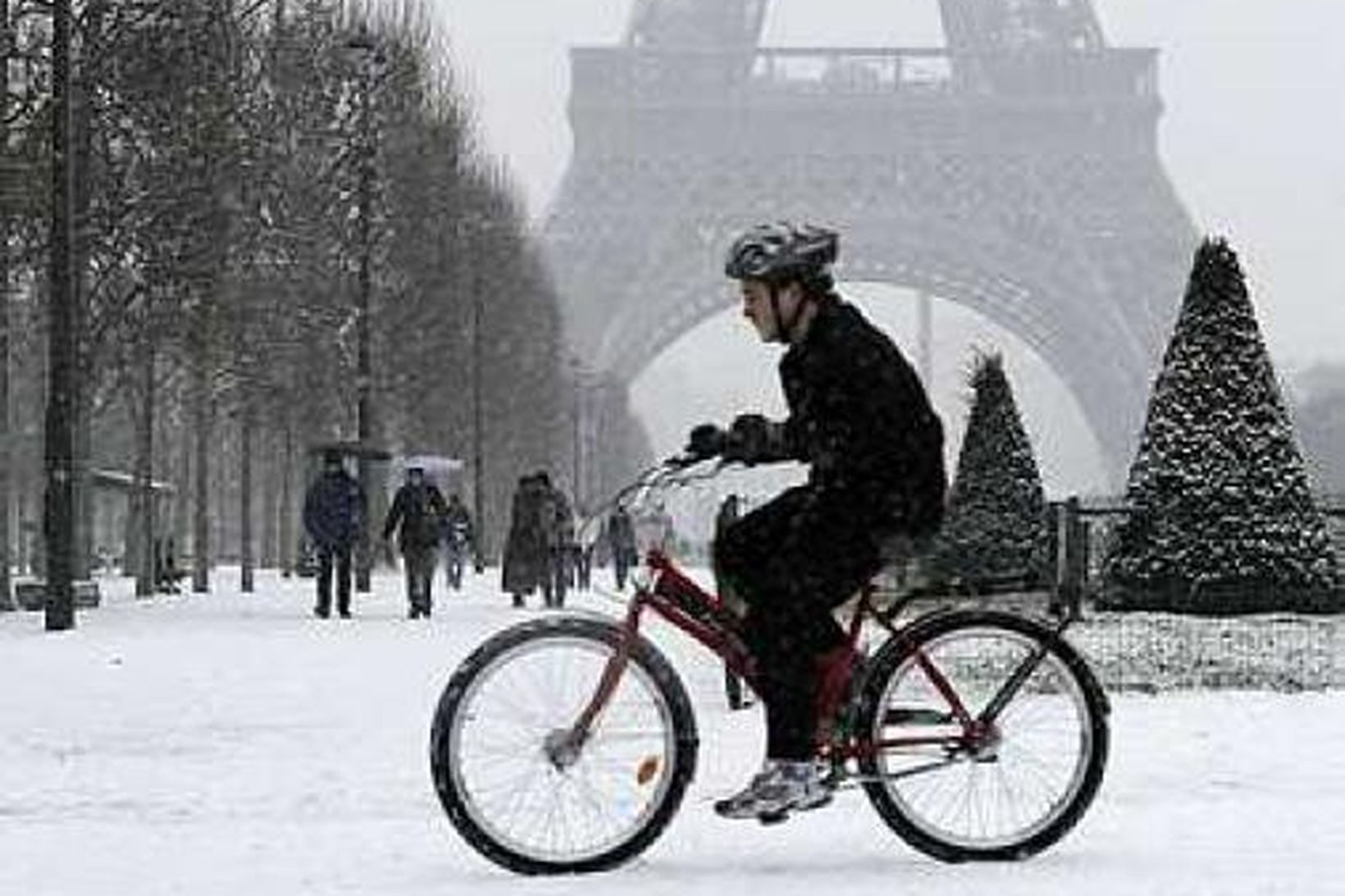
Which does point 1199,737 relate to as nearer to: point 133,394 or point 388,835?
point 388,835

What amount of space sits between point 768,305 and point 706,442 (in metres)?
0.46

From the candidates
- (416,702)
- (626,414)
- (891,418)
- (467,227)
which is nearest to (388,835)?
(891,418)

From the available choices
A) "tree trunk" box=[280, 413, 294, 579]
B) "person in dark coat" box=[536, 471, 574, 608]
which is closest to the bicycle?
"person in dark coat" box=[536, 471, 574, 608]

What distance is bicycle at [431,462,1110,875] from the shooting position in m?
5.84

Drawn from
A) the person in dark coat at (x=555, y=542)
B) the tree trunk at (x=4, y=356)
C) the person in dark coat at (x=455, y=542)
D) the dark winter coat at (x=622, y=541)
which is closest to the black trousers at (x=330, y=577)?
the tree trunk at (x=4, y=356)

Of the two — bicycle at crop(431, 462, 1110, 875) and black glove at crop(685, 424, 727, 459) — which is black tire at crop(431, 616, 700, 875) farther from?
black glove at crop(685, 424, 727, 459)

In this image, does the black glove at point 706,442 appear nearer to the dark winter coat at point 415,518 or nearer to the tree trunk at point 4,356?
the tree trunk at point 4,356

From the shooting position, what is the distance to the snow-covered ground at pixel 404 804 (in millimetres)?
5641

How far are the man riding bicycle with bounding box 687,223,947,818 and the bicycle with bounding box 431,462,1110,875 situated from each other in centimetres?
7

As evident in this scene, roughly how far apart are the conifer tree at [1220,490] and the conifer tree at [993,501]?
182 inches

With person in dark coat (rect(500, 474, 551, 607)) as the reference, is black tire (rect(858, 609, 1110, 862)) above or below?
below

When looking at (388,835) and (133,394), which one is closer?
(388,835)

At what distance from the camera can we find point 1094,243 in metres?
83.0

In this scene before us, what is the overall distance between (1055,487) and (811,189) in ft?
300
